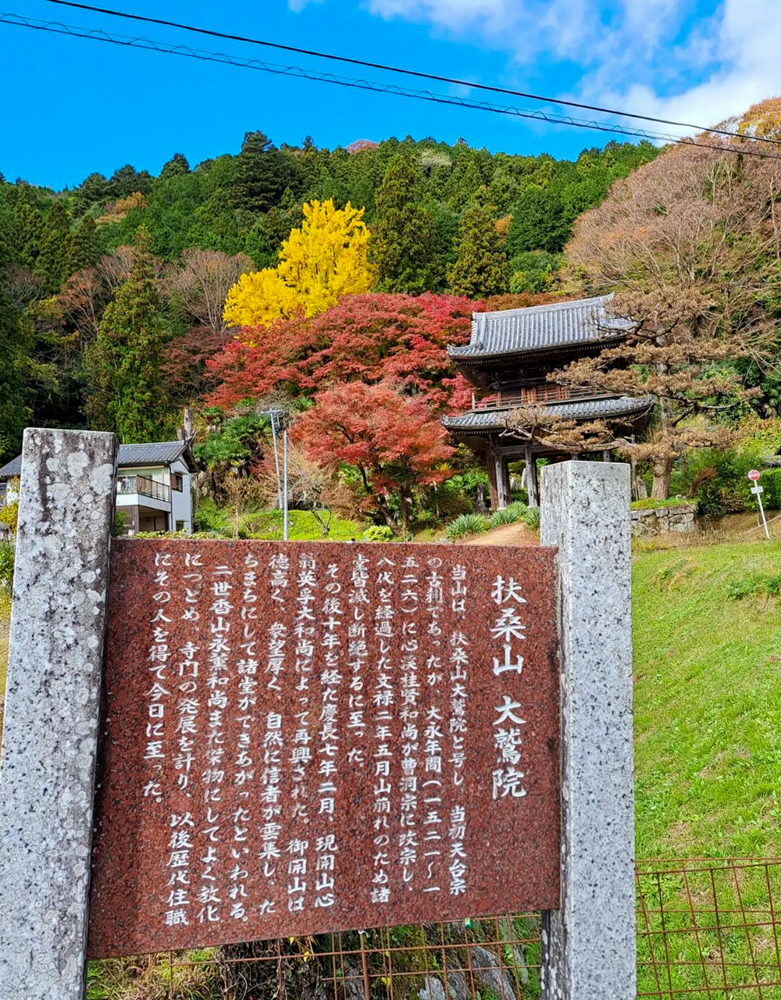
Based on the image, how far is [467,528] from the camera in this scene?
15695 millimetres

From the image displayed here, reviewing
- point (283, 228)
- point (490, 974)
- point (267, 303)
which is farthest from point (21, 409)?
point (490, 974)

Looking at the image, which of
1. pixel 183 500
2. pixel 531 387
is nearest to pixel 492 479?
pixel 531 387

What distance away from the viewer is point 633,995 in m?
2.12

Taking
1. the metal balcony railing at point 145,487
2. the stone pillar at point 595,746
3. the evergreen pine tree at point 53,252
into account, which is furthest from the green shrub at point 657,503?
the evergreen pine tree at point 53,252

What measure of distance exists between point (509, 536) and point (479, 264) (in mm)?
16526

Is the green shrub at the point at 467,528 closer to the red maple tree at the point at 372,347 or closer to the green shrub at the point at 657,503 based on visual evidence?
the green shrub at the point at 657,503

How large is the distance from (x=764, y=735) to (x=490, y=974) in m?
3.14

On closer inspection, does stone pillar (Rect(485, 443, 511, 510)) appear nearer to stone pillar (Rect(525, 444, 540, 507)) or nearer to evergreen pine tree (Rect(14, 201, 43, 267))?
stone pillar (Rect(525, 444, 540, 507))

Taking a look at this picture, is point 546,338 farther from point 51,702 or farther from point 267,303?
point 51,702

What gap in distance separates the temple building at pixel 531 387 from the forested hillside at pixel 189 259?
8.32 m

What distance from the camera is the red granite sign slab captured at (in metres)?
1.91

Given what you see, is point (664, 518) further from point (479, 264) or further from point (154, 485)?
point (479, 264)

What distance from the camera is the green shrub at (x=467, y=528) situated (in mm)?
15656

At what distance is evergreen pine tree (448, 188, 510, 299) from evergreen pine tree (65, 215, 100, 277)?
16.0 metres
